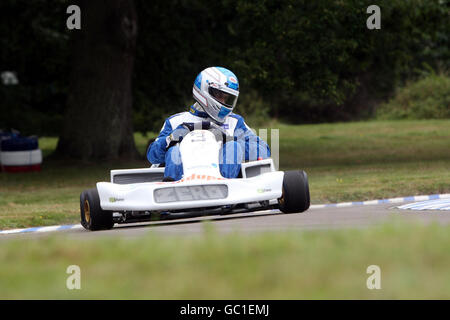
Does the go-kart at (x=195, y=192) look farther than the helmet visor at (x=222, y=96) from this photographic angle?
No

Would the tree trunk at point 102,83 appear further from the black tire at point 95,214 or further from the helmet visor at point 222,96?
the black tire at point 95,214

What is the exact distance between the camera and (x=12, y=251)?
7004 millimetres

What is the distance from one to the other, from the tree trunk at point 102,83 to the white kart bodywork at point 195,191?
15166 mm

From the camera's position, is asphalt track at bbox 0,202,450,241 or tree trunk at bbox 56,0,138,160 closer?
asphalt track at bbox 0,202,450,241

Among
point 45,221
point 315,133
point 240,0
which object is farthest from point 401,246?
point 315,133

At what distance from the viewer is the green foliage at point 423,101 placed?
42.3 m

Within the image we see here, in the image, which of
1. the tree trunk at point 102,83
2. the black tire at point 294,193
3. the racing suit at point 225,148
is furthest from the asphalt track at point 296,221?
the tree trunk at point 102,83

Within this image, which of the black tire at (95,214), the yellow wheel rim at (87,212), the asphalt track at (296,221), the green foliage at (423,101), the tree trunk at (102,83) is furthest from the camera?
the green foliage at (423,101)

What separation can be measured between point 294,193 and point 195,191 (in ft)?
4.42

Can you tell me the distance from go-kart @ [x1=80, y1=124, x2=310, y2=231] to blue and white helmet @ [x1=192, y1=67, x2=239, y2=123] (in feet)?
0.94

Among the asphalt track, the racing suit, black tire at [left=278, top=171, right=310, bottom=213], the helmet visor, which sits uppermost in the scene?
the helmet visor

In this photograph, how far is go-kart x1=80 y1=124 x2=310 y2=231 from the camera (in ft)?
32.7

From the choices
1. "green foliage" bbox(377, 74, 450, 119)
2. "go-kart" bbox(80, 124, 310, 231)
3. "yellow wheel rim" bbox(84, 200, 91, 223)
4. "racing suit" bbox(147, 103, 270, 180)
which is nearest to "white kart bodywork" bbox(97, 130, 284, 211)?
"go-kart" bbox(80, 124, 310, 231)

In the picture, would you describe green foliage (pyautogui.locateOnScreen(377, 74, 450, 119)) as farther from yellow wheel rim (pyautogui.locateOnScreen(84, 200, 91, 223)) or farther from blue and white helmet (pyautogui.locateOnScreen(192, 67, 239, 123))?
yellow wheel rim (pyautogui.locateOnScreen(84, 200, 91, 223))
